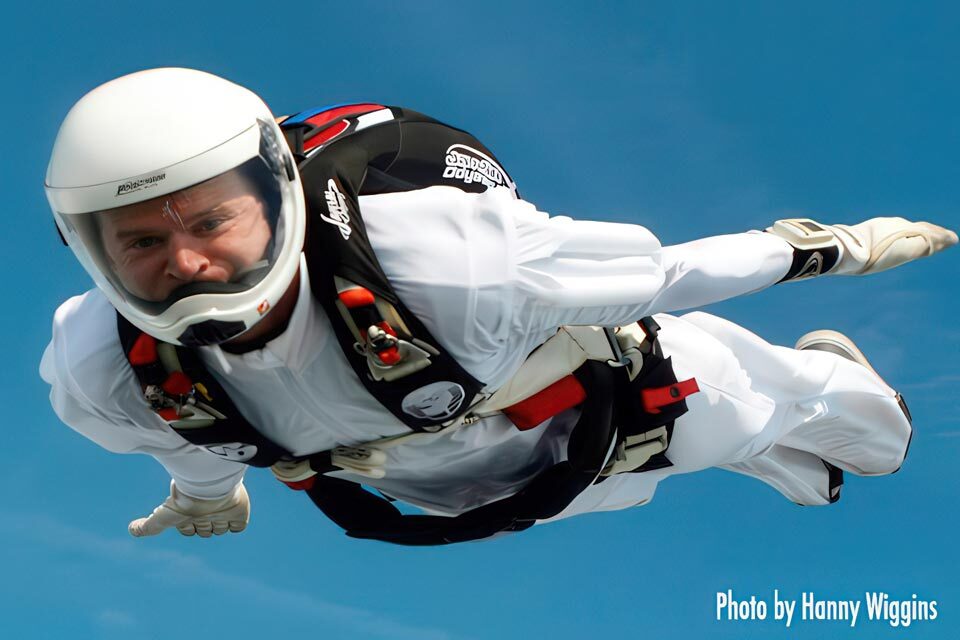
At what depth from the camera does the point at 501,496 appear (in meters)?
5.38

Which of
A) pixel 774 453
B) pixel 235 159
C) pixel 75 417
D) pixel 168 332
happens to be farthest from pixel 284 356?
pixel 774 453

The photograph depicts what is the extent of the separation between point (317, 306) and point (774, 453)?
13.0 ft

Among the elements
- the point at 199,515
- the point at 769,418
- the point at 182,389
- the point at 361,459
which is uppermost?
the point at 769,418

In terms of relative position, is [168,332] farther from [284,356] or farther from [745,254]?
[745,254]

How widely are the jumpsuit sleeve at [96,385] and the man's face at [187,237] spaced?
25.7 inches

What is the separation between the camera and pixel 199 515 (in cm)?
613

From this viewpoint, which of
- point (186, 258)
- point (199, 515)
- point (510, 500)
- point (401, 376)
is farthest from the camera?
point (199, 515)

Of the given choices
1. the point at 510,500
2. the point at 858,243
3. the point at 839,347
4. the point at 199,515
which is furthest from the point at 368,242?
the point at 839,347

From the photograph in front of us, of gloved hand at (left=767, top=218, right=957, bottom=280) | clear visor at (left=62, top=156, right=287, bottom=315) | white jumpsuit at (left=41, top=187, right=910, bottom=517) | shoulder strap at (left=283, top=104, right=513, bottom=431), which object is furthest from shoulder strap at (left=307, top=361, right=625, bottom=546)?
clear visor at (left=62, top=156, right=287, bottom=315)

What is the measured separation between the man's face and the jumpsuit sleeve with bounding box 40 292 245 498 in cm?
65

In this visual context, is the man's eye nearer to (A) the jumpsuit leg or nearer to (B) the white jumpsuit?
(B) the white jumpsuit

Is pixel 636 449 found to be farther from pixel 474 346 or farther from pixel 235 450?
pixel 235 450

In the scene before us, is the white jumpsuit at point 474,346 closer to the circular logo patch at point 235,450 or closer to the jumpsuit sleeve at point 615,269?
the jumpsuit sleeve at point 615,269

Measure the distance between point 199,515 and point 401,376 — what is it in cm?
285
